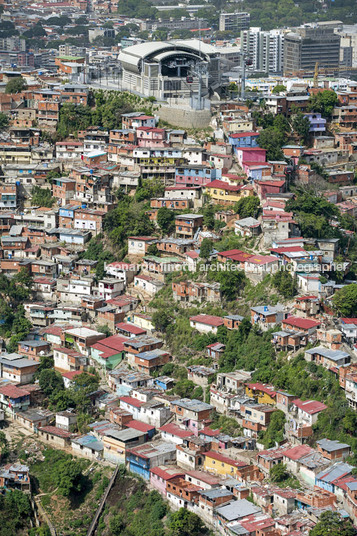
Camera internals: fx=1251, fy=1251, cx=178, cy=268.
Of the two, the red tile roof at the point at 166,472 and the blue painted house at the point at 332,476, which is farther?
the red tile roof at the point at 166,472

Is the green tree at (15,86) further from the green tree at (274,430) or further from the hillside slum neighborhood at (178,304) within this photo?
the green tree at (274,430)

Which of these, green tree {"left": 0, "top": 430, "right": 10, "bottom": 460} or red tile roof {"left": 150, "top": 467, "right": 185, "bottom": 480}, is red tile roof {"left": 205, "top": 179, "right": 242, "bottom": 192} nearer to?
green tree {"left": 0, "top": 430, "right": 10, "bottom": 460}

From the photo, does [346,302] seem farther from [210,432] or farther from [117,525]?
[117,525]

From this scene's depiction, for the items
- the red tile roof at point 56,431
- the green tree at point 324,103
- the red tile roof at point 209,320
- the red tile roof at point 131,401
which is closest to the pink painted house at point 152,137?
the green tree at point 324,103

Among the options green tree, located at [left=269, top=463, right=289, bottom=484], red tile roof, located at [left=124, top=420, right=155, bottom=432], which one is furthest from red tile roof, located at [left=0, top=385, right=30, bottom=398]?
green tree, located at [left=269, top=463, right=289, bottom=484]

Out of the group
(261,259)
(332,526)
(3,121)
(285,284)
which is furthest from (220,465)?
(3,121)

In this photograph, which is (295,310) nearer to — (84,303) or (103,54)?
(84,303)
